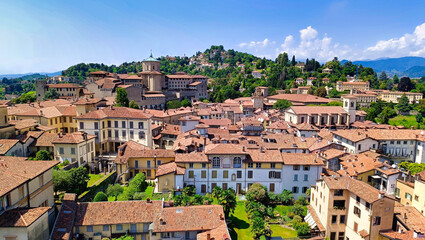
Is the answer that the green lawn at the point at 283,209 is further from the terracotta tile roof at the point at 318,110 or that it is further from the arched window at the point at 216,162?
the terracotta tile roof at the point at 318,110

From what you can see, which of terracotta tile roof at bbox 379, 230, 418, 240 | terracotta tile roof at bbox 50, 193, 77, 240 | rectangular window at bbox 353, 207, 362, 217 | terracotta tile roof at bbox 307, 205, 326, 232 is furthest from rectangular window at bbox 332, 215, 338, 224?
terracotta tile roof at bbox 50, 193, 77, 240

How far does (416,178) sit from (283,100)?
211ft

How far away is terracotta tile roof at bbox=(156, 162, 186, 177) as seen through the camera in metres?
39.9

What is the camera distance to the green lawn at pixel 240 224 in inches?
1296

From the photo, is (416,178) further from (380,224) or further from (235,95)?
(235,95)

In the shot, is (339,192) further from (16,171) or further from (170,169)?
(16,171)

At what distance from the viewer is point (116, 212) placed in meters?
30.9

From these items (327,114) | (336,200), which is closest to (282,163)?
(336,200)

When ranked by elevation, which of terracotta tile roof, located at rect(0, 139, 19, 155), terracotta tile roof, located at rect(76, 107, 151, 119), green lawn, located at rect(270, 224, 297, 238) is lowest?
green lawn, located at rect(270, 224, 297, 238)

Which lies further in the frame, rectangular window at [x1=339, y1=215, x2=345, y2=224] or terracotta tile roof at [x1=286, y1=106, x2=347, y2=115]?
terracotta tile roof at [x1=286, y1=106, x2=347, y2=115]

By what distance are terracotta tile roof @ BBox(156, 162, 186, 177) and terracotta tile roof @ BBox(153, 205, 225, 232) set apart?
8.77 meters

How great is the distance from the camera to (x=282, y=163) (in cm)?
4194

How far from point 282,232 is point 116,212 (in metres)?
18.4

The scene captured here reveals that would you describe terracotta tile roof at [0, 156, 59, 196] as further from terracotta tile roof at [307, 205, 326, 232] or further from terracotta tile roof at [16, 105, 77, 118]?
terracotta tile roof at [307, 205, 326, 232]
